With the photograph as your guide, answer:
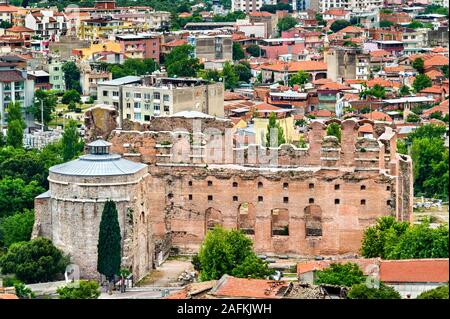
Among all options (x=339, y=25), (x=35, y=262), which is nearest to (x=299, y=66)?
(x=339, y=25)

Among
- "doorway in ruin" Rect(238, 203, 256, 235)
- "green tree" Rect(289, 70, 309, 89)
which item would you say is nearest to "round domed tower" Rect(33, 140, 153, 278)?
"doorway in ruin" Rect(238, 203, 256, 235)

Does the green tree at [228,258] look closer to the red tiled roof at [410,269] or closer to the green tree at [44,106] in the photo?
the red tiled roof at [410,269]

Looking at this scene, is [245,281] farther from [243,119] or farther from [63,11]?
[63,11]

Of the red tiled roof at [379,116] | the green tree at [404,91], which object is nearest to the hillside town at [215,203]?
the red tiled roof at [379,116]

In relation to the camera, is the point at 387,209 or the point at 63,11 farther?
the point at 63,11

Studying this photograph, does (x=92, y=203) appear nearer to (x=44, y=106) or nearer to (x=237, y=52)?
(x=44, y=106)

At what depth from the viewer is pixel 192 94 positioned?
117 ft

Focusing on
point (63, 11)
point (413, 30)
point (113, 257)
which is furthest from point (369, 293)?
point (63, 11)

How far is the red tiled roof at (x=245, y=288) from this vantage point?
537 inches

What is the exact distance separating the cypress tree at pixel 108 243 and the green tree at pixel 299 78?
29.8 m

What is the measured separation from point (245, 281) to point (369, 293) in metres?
2.26

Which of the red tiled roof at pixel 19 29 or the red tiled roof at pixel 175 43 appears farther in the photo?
the red tiled roof at pixel 19 29

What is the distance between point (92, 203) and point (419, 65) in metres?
33.6

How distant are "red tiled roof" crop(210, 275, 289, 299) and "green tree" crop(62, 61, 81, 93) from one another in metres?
33.9
